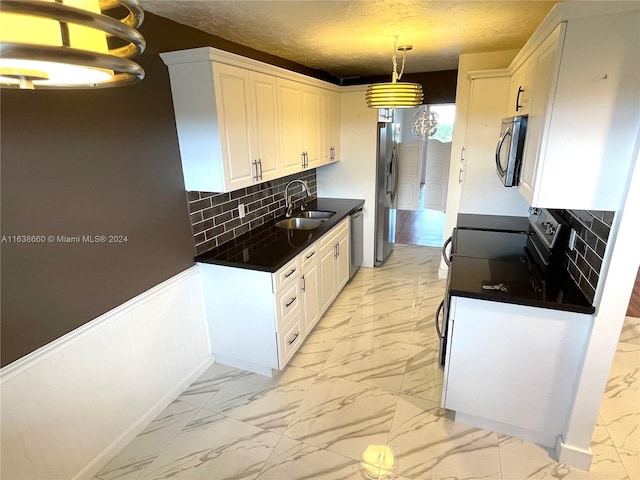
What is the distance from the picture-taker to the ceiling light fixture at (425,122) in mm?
5270

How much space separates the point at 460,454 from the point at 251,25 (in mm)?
2832

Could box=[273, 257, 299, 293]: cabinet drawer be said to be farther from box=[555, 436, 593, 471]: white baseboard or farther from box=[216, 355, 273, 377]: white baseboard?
box=[555, 436, 593, 471]: white baseboard

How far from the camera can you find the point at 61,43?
1.58 feet

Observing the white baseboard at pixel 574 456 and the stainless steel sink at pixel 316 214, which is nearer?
the white baseboard at pixel 574 456

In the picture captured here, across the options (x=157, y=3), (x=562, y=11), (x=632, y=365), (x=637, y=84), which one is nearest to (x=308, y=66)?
(x=157, y=3)

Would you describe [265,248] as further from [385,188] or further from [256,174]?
[385,188]

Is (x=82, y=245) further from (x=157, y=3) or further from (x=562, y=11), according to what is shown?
(x=562, y=11)

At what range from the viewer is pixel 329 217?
3639 mm

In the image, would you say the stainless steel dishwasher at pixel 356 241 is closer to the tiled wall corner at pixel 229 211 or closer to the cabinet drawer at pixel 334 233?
the cabinet drawer at pixel 334 233

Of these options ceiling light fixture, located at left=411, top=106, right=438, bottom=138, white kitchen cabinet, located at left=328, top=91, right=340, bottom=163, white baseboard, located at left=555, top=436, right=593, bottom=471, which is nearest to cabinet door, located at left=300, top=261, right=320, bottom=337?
white kitchen cabinet, located at left=328, top=91, right=340, bottom=163

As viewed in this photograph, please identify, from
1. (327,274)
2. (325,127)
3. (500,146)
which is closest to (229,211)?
(327,274)

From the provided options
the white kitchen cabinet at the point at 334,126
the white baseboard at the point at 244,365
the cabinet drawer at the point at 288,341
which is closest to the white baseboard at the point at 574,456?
the cabinet drawer at the point at 288,341

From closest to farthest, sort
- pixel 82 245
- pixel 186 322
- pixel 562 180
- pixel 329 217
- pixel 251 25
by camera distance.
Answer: pixel 562 180 < pixel 82 245 < pixel 251 25 < pixel 186 322 < pixel 329 217

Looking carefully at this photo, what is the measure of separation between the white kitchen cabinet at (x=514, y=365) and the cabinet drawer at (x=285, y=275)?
3.57 ft
